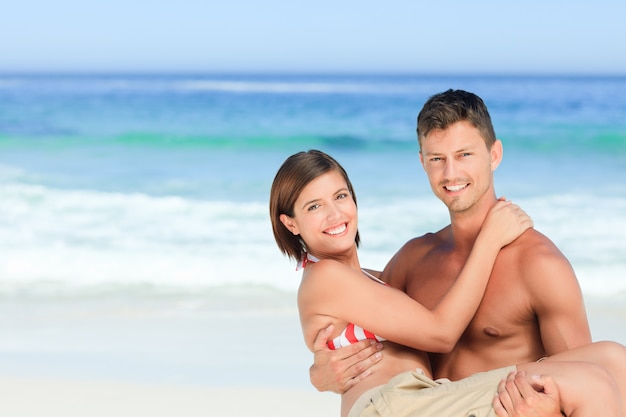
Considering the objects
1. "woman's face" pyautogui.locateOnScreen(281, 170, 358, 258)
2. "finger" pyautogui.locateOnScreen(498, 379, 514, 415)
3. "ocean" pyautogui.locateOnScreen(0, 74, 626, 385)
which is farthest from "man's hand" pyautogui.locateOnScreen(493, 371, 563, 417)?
"ocean" pyautogui.locateOnScreen(0, 74, 626, 385)

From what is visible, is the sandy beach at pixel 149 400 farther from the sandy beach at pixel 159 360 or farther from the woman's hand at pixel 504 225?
the woman's hand at pixel 504 225

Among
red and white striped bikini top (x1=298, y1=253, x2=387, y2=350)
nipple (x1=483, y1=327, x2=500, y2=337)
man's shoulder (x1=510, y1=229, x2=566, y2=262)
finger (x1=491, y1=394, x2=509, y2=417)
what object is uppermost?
man's shoulder (x1=510, y1=229, x2=566, y2=262)

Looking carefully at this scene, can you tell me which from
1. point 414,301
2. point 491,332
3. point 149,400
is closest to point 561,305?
point 491,332

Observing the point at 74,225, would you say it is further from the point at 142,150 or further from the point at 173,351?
the point at 142,150

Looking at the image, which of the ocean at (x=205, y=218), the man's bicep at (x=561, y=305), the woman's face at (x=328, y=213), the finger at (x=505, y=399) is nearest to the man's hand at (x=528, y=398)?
the finger at (x=505, y=399)

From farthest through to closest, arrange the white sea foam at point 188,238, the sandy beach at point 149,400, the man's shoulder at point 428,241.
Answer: the white sea foam at point 188,238
the sandy beach at point 149,400
the man's shoulder at point 428,241

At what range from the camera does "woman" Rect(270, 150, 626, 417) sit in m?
2.88

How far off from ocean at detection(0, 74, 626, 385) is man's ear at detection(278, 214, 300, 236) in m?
2.08

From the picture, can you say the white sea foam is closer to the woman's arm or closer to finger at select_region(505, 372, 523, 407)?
the woman's arm

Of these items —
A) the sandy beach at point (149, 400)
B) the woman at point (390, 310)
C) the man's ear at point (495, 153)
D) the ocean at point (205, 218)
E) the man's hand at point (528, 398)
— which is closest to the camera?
the man's hand at point (528, 398)

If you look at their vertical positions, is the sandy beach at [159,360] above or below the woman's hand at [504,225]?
below

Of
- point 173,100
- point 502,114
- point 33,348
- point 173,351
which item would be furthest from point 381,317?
point 173,100

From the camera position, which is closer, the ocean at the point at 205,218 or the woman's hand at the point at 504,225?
the woman's hand at the point at 504,225

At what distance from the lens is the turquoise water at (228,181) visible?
8.74 meters
